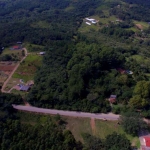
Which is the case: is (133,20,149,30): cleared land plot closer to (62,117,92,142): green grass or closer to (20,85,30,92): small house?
(20,85,30,92): small house

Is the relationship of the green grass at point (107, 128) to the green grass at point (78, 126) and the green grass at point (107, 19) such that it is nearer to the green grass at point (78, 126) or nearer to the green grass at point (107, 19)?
the green grass at point (78, 126)

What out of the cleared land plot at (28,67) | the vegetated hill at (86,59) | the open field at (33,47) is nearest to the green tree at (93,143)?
the vegetated hill at (86,59)

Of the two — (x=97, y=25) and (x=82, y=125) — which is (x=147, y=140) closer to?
(x=82, y=125)

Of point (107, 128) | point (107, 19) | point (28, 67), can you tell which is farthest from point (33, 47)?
point (107, 19)

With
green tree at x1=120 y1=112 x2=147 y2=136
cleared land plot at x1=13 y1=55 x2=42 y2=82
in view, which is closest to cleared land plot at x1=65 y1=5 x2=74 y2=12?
cleared land plot at x1=13 y1=55 x2=42 y2=82

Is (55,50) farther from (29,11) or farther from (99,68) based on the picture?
(29,11)
